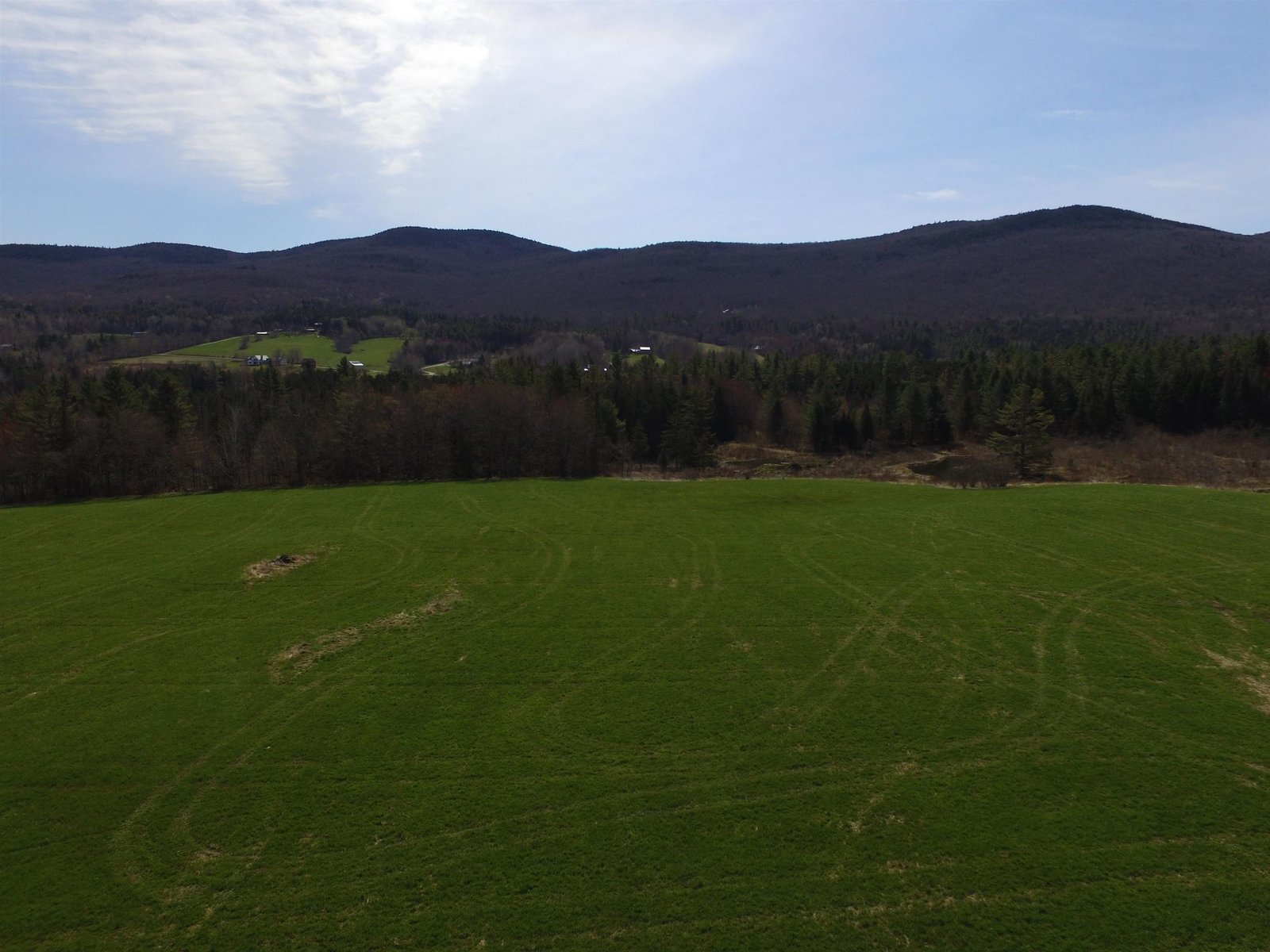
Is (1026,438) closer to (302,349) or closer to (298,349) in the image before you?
(298,349)

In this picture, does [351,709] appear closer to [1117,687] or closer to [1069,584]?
[1117,687]

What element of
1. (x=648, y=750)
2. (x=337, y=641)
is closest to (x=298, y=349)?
(x=337, y=641)

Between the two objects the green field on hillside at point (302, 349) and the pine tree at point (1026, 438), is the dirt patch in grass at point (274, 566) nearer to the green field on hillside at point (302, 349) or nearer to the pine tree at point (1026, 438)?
the pine tree at point (1026, 438)

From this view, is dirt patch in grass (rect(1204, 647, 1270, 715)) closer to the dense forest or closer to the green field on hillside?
the dense forest

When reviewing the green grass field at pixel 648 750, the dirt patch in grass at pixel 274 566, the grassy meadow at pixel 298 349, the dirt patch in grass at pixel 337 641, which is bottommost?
the green grass field at pixel 648 750

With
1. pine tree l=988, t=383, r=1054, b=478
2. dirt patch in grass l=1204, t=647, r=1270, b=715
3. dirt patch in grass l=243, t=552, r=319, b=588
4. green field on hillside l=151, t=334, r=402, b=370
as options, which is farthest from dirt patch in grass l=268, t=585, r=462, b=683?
green field on hillside l=151, t=334, r=402, b=370

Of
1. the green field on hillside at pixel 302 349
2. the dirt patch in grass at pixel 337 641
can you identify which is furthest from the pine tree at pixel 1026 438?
the green field on hillside at pixel 302 349

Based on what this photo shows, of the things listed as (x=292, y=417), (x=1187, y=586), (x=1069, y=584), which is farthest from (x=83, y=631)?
(x=292, y=417)
